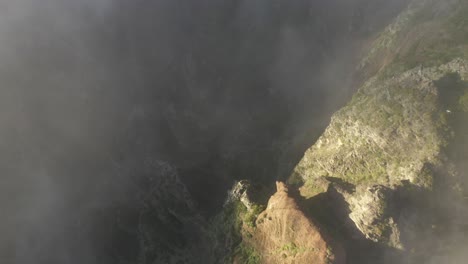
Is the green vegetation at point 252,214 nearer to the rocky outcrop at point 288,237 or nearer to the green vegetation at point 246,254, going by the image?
the rocky outcrop at point 288,237

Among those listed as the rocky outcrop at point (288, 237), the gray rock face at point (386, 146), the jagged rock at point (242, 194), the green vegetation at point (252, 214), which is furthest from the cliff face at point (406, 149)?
the jagged rock at point (242, 194)

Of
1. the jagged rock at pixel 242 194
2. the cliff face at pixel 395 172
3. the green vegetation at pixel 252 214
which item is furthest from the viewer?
the jagged rock at pixel 242 194

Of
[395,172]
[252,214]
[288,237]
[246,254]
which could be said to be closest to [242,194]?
[252,214]

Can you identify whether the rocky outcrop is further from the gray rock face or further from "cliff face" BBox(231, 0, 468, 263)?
the gray rock face

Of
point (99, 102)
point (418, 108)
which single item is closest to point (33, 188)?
point (99, 102)

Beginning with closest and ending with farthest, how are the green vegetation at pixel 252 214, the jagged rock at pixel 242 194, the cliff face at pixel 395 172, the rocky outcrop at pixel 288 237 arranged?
the rocky outcrop at pixel 288 237
the cliff face at pixel 395 172
the green vegetation at pixel 252 214
the jagged rock at pixel 242 194

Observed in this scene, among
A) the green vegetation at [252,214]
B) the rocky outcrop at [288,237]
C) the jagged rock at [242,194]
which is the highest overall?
the jagged rock at [242,194]

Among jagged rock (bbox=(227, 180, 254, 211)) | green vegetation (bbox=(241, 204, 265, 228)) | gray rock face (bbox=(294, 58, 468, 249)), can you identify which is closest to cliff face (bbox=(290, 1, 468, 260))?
gray rock face (bbox=(294, 58, 468, 249))

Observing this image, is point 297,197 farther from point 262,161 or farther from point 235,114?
point 235,114
